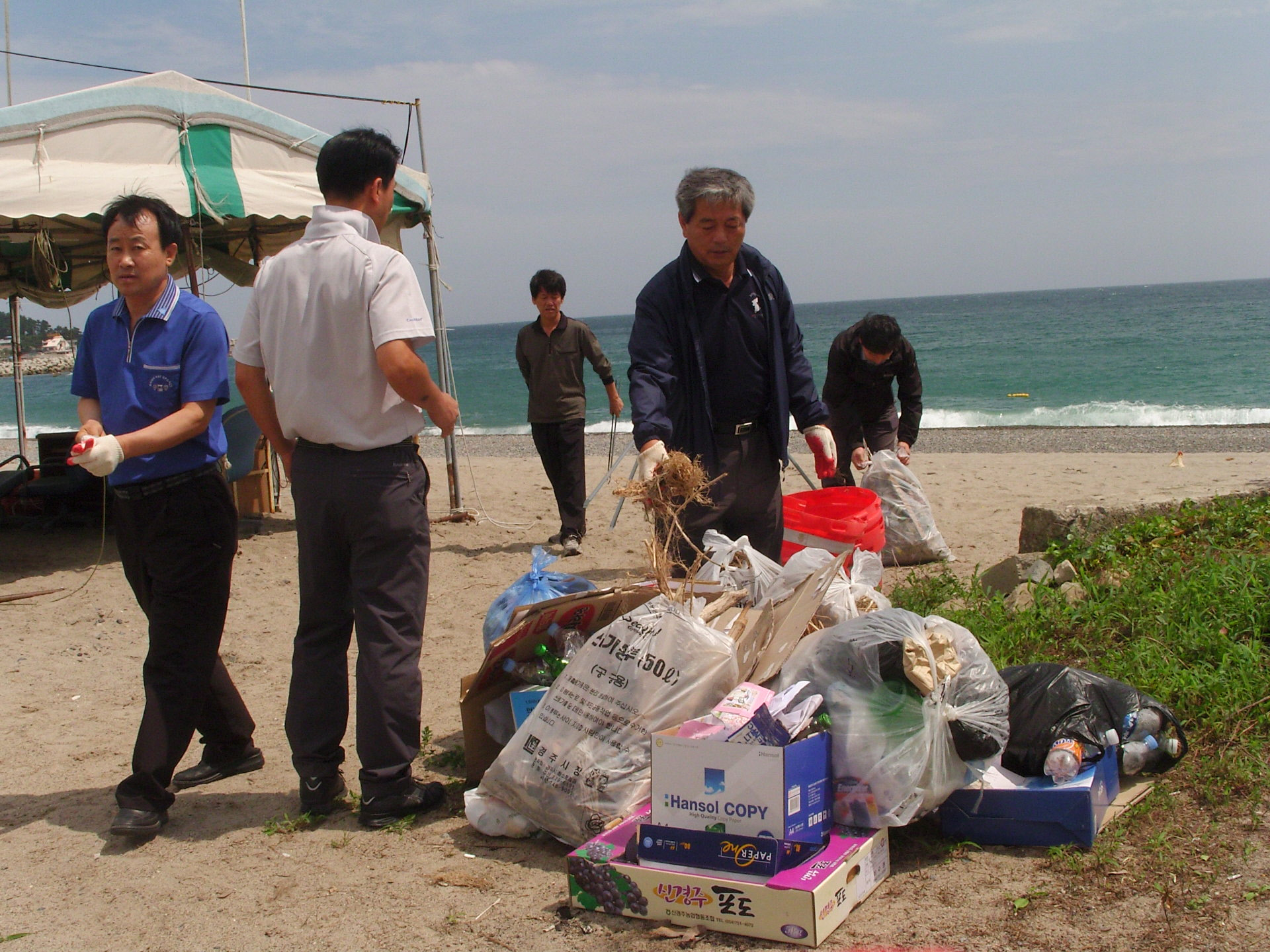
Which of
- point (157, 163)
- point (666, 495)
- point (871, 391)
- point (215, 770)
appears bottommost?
point (215, 770)

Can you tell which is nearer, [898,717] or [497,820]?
[898,717]

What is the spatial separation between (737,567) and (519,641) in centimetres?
75

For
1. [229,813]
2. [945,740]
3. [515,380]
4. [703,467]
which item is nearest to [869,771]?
[945,740]

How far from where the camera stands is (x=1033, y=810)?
2.54 m

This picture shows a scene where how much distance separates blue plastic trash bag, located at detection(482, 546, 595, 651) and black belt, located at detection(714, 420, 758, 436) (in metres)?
0.69

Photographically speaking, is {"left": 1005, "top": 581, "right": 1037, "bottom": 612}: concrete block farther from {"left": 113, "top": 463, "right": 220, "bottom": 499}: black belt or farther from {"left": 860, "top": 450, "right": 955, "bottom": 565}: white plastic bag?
{"left": 113, "top": 463, "right": 220, "bottom": 499}: black belt

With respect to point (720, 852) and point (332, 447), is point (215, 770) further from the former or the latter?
point (720, 852)

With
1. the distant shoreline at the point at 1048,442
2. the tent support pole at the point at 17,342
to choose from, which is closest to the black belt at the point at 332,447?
the tent support pole at the point at 17,342

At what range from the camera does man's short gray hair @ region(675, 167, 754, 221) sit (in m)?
3.20

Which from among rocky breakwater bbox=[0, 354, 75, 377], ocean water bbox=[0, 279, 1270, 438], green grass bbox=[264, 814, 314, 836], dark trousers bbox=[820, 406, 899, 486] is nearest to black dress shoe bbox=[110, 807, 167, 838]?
green grass bbox=[264, 814, 314, 836]

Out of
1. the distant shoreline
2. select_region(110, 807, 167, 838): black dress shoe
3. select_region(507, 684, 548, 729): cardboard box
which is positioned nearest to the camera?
select_region(110, 807, 167, 838): black dress shoe

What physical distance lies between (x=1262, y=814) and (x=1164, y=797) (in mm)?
224

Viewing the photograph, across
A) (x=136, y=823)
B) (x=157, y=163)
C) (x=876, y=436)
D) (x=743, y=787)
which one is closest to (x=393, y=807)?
(x=136, y=823)

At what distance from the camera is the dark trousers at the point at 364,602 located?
2.79 m
